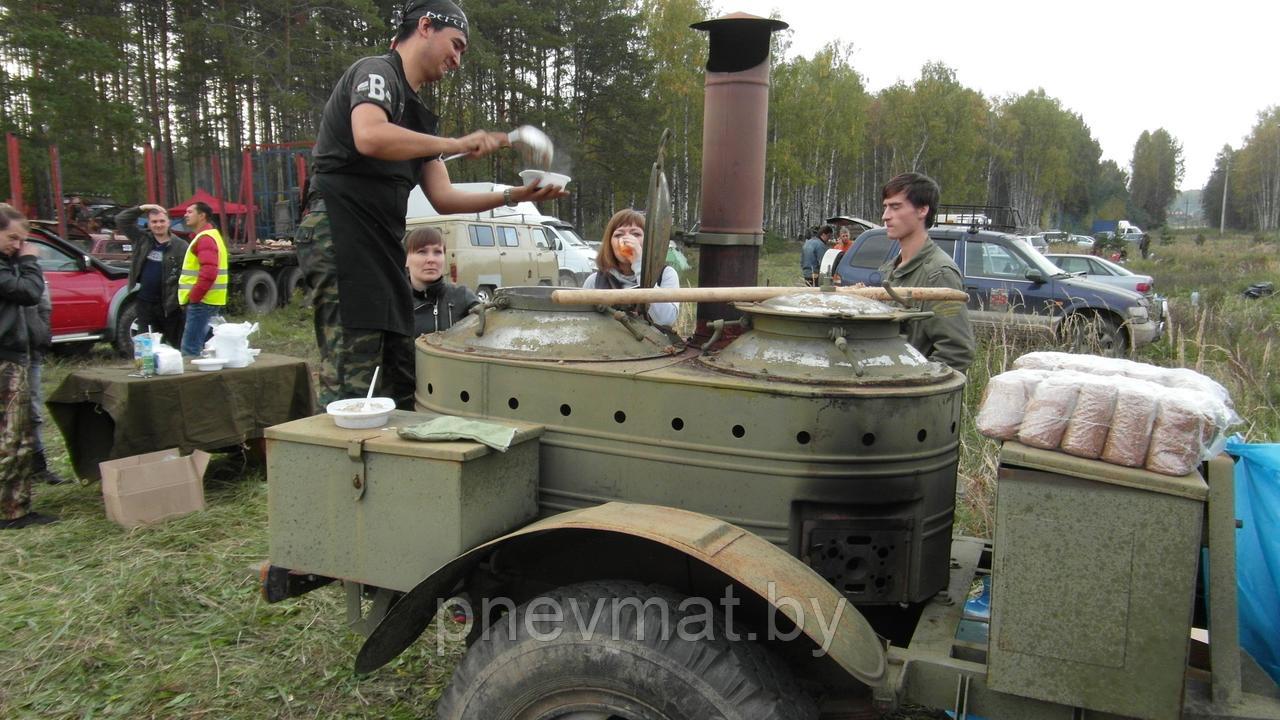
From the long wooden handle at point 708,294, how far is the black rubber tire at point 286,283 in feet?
46.1

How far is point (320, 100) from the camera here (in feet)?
80.9

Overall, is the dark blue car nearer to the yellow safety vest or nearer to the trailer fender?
the yellow safety vest

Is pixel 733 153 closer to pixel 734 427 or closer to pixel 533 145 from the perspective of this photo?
pixel 533 145

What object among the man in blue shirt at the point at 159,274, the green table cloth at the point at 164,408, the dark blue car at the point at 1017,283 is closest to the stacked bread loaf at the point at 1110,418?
the green table cloth at the point at 164,408

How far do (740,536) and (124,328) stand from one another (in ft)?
33.4

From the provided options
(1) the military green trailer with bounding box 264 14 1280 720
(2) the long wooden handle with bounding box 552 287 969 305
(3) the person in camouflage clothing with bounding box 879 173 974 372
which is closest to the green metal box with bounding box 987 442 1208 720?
(1) the military green trailer with bounding box 264 14 1280 720

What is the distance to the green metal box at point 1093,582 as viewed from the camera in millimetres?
1840

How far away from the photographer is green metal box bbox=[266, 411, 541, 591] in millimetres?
2279

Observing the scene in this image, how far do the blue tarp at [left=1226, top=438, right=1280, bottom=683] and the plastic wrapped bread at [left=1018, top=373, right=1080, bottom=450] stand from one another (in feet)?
2.18

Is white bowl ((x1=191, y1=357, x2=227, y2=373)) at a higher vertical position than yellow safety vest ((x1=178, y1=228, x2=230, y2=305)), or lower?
lower

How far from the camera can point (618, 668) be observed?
204cm

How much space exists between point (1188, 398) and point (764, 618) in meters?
1.12

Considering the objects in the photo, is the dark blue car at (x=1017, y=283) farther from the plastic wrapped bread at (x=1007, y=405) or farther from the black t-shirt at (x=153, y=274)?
the plastic wrapped bread at (x=1007, y=405)

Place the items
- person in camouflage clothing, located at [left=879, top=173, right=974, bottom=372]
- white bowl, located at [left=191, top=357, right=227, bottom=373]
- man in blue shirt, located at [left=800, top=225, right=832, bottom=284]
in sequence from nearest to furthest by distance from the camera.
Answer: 1. person in camouflage clothing, located at [left=879, top=173, right=974, bottom=372]
2. white bowl, located at [left=191, top=357, right=227, bottom=373]
3. man in blue shirt, located at [left=800, top=225, right=832, bottom=284]
